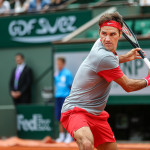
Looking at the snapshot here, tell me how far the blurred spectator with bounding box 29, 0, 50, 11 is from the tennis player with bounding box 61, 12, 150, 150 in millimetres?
7179

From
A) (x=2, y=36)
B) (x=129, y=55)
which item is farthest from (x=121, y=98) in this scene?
(x=2, y=36)

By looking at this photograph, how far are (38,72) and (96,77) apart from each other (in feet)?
22.2

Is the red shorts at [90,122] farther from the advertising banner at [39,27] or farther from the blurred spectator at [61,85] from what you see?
the advertising banner at [39,27]

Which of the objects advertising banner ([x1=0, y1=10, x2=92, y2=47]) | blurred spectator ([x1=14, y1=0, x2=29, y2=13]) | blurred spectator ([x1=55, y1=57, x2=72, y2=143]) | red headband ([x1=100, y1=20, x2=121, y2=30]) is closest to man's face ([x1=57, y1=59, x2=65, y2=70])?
blurred spectator ([x1=55, y1=57, x2=72, y2=143])

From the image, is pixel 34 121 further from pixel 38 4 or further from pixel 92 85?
pixel 92 85

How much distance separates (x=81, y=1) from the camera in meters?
12.5

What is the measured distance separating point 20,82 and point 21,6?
333 cm

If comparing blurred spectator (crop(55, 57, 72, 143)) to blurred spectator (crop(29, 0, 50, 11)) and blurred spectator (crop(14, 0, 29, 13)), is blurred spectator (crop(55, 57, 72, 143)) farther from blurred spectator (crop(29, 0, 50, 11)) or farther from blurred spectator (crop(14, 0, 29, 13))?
blurred spectator (crop(14, 0, 29, 13))

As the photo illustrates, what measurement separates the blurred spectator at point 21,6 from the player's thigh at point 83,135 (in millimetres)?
7811

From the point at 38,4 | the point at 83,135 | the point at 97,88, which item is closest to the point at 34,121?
the point at 38,4

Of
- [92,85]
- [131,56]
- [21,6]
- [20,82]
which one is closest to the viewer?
[92,85]

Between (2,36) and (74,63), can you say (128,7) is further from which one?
(2,36)

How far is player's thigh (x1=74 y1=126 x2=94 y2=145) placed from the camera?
4.05 m

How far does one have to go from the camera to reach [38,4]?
451 inches
